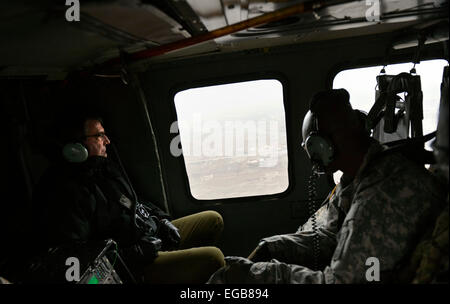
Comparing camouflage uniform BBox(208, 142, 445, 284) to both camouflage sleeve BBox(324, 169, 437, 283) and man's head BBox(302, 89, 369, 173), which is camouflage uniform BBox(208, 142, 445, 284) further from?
man's head BBox(302, 89, 369, 173)

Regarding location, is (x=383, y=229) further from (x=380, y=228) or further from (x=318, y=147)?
(x=318, y=147)

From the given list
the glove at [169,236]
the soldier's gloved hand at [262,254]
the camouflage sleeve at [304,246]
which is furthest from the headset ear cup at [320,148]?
the glove at [169,236]

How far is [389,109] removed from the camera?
2123 mm

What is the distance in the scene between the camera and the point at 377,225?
1.44m

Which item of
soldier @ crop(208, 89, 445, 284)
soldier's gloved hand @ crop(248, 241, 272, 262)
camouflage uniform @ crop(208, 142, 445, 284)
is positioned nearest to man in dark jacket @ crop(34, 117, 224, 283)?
soldier's gloved hand @ crop(248, 241, 272, 262)

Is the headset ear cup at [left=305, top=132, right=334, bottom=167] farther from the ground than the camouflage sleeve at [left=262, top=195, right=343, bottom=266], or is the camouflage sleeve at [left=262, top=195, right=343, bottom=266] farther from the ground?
the headset ear cup at [left=305, top=132, right=334, bottom=167]

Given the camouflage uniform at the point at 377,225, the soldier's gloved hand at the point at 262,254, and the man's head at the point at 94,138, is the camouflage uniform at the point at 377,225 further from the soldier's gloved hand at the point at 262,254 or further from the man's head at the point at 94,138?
the man's head at the point at 94,138

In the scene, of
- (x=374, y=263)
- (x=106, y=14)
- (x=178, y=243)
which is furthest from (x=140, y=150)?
(x=374, y=263)

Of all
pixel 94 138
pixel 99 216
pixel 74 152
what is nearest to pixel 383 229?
pixel 99 216

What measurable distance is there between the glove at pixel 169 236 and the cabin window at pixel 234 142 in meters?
0.64

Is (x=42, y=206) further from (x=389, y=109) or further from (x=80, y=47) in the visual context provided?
(x=389, y=109)

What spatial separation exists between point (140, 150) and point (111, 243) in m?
1.68

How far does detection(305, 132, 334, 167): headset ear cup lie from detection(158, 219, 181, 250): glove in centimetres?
157

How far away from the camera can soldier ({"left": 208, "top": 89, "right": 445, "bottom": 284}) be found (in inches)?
55.4
